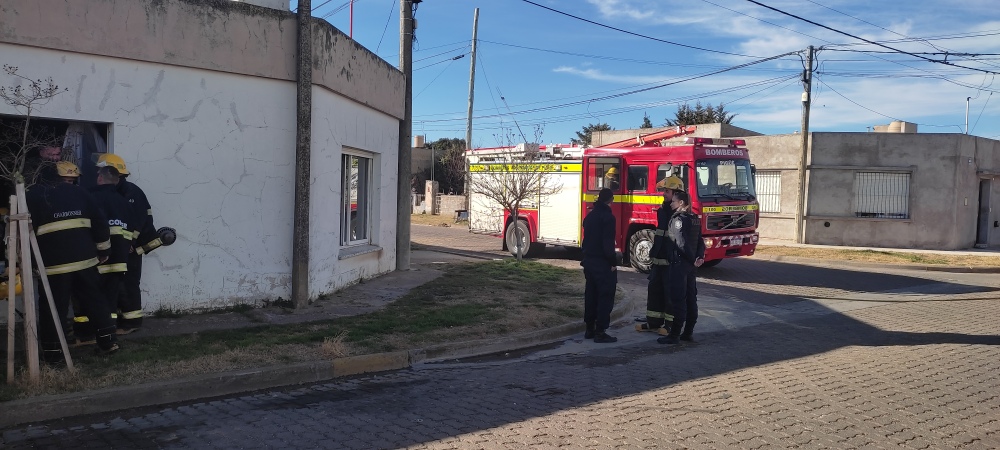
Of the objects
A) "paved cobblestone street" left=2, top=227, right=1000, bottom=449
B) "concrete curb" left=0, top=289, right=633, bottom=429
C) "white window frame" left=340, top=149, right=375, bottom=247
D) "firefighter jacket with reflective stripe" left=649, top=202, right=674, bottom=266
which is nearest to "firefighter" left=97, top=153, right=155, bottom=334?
"concrete curb" left=0, top=289, right=633, bottom=429

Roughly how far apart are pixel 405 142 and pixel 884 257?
13.4 metres

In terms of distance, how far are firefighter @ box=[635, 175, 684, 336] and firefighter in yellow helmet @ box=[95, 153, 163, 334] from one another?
5.50m

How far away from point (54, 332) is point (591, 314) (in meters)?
5.45

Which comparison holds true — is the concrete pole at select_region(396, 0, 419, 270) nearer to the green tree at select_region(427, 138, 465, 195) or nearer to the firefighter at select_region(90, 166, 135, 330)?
the firefighter at select_region(90, 166, 135, 330)

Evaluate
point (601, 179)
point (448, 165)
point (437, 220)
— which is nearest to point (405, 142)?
point (601, 179)

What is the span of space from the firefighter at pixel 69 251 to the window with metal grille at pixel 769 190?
2160 centimetres

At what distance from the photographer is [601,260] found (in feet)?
27.9

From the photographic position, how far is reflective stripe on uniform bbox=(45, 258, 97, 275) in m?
6.02

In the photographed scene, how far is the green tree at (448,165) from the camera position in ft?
143

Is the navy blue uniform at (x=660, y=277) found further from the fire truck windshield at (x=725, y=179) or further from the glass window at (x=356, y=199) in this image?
the fire truck windshield at (x=725, y=179)

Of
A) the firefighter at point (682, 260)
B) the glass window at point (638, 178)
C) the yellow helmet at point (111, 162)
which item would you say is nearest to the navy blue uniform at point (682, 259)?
the firefighter at point (682, 260)

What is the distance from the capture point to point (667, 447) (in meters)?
4.72

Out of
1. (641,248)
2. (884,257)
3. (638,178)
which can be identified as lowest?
(884,257)

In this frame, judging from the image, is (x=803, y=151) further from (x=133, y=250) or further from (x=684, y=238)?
(x=133, y=250)
